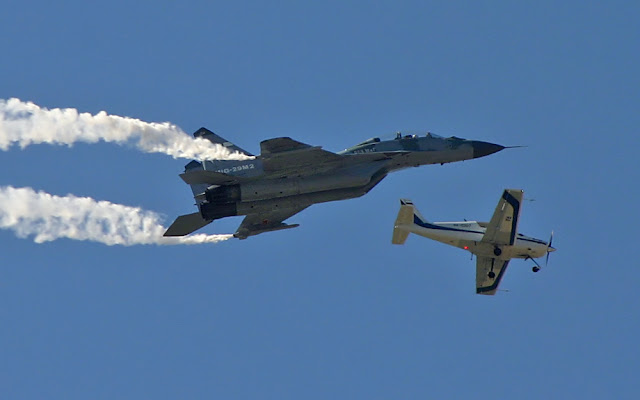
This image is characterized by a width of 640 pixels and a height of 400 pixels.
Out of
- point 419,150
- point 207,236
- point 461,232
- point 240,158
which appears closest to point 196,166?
point 240,158

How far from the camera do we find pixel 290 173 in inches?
1483

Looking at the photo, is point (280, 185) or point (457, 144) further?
point (457, 144)

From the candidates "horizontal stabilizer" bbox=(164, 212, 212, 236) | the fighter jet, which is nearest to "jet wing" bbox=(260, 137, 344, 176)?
the fighter jet

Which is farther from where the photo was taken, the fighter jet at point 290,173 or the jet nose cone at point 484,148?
the jet nose cone at point 484,148

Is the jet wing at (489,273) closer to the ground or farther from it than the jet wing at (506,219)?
closer to the ground

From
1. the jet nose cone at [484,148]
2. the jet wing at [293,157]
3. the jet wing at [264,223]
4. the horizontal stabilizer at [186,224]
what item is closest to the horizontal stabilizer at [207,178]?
the jet wing at [293,157]

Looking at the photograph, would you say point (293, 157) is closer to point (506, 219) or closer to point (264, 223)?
point (264, 223)

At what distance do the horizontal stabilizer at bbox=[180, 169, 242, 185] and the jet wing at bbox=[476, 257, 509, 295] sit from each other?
13880mm

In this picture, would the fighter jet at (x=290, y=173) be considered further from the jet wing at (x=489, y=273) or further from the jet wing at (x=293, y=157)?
the jet wing at (x=489, y=273)

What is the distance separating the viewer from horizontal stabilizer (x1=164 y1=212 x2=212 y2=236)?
129ft

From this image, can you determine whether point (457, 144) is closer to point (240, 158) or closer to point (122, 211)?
point (240, 158)

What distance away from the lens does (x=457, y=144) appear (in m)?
41.1

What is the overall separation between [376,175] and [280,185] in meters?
4.11

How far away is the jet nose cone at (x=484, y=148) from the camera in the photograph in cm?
4138
